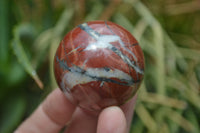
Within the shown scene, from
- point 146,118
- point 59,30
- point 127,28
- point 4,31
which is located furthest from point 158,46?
point 4,31

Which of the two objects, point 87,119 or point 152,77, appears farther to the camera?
point 152,77

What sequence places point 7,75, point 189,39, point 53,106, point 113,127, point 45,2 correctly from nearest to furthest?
point 113,127, point 53,106, point 7,75, point 45,2, point 189,39

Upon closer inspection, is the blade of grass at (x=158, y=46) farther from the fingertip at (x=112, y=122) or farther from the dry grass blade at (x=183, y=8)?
the fingertip at (x=112, y=122)

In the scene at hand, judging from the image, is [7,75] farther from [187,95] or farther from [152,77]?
[187,95]

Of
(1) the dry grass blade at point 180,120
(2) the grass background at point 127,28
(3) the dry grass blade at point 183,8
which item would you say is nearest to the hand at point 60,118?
(2) the grass background at point 127,28

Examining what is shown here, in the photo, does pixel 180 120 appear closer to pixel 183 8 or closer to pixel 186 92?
pixel 186 92

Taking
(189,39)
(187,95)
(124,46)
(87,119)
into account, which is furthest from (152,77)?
(124,46)
